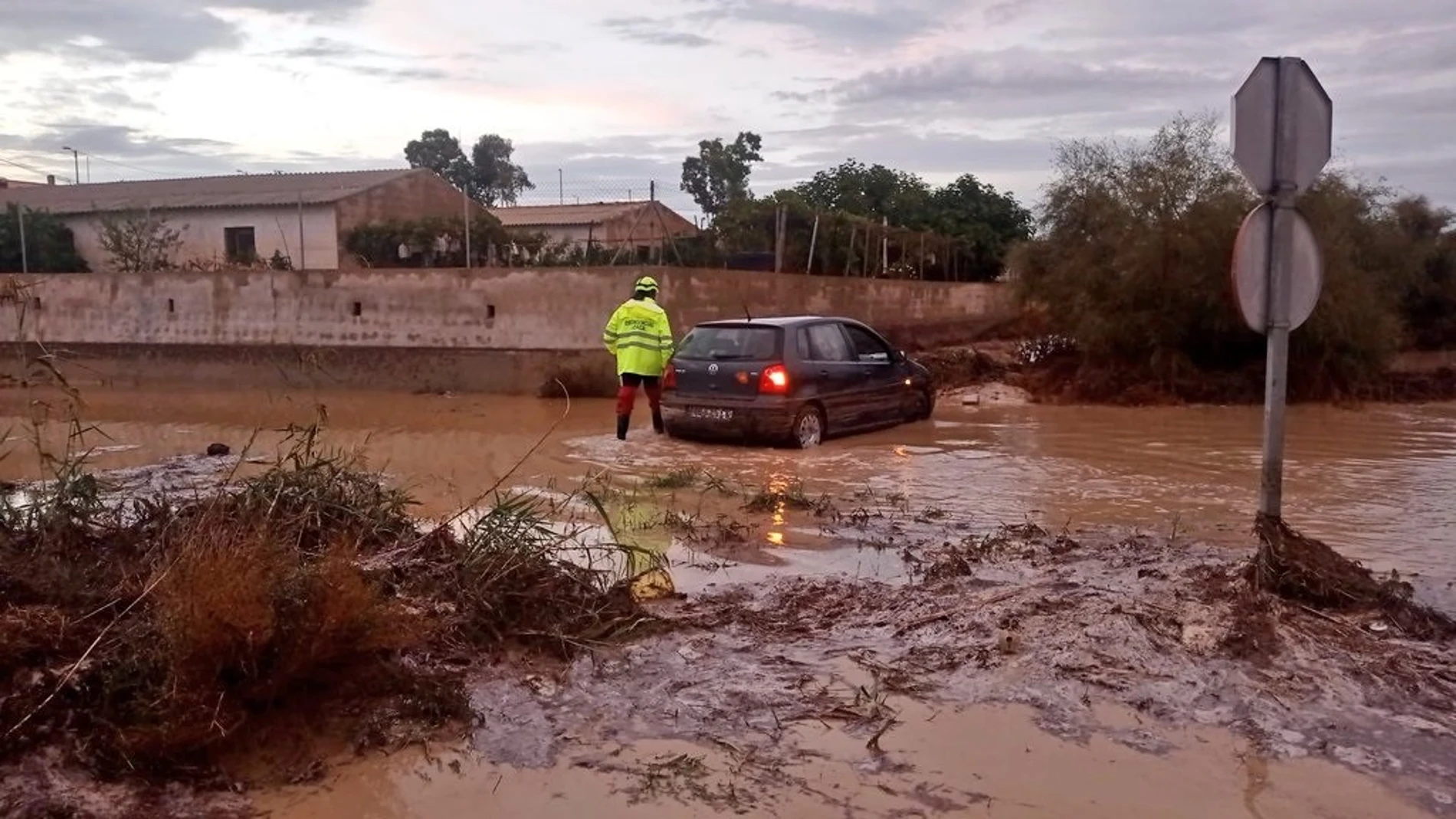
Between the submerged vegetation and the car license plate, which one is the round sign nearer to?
the car license plate

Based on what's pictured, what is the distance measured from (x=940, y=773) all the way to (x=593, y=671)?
1.61 meters

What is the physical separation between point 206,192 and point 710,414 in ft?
97.9

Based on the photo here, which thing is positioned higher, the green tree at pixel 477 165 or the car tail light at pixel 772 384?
the green tree at pixel 477 165

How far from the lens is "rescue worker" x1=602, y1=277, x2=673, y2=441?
12.4 m

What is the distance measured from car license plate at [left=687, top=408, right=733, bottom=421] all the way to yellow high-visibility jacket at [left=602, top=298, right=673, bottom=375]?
2.51 feet

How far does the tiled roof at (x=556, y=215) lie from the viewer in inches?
1368

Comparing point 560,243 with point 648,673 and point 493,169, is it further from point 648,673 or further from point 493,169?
point 493,169

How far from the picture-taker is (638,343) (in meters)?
12.4

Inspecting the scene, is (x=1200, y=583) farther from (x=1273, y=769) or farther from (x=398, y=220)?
(x=398, y=220)

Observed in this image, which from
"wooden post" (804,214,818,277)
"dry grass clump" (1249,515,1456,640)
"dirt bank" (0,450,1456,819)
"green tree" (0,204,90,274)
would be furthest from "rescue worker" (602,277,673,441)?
"green tree" (0,204,90,274)

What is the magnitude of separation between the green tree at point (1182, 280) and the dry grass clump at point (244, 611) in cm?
1286

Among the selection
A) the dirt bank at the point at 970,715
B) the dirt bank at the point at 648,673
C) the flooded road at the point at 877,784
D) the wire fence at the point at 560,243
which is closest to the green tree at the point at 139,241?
the wire fence at the point at 560,243

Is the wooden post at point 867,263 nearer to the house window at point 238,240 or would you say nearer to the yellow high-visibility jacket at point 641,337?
the yellow high-visibility jacket at point 641,337

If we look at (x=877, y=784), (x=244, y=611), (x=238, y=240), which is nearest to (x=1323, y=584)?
(x=877, y=784)
